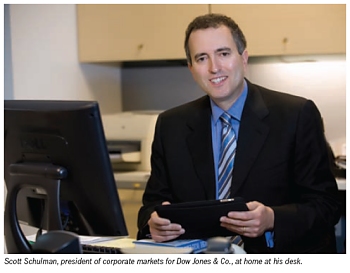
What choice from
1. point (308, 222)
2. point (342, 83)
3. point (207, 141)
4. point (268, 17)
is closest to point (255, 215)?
point (308, 222)

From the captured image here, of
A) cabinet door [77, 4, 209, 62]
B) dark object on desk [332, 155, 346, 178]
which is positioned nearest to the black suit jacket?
dark object on desk [332, 155, 346, 178]

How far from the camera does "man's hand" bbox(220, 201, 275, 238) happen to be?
1.40m

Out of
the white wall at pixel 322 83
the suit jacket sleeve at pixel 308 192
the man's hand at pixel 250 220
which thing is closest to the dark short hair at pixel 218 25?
the suit jacket sleeve at pixel 308 192

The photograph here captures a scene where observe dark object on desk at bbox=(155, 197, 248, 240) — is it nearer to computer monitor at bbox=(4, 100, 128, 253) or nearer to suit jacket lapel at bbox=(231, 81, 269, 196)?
computer monitor at bbox=(4, 100, 128, 253)

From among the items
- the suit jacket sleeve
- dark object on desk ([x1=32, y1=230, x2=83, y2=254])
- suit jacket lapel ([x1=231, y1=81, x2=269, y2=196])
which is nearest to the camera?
dark object on desk ([x1=32, y1=230, x2=83, y2=254])

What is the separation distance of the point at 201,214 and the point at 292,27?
1.65m

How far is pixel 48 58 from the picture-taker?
2.95 meters

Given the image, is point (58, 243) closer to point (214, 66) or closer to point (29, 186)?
point (29, 186)

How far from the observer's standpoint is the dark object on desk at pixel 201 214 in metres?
1.36

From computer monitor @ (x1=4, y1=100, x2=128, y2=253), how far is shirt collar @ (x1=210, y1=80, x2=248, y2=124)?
24.1 inches

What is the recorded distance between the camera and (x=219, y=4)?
9.49ft

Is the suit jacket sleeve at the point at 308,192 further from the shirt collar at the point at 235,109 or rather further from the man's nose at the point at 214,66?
the man's nose at the point at 214,66

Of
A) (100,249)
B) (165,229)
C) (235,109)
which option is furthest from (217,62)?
(100,249)

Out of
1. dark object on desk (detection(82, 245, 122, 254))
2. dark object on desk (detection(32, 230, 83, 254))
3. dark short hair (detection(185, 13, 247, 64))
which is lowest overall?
dark object on desk (detection(82, 245, 122, 254))
